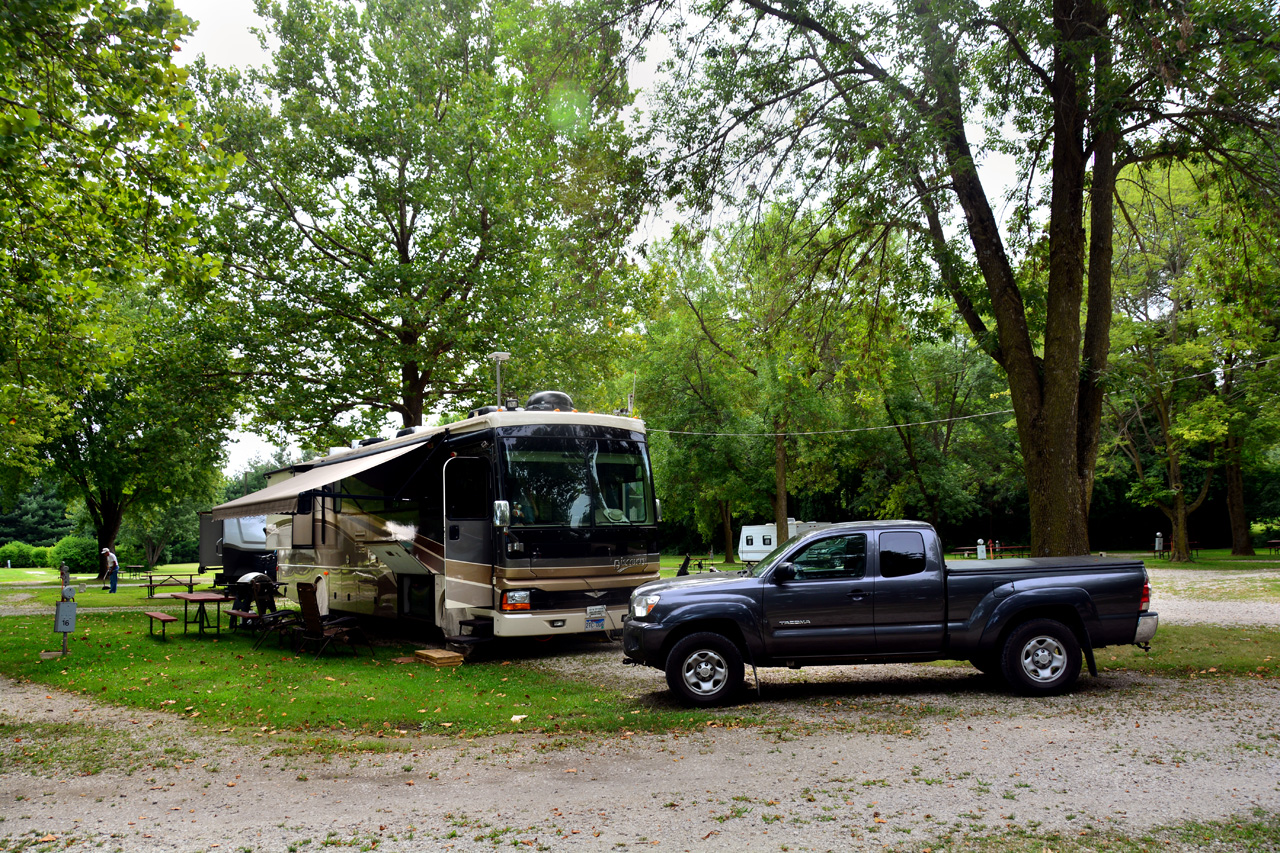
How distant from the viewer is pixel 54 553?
5369cm

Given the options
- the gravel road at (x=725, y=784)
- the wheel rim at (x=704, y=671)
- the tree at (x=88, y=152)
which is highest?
the tree at (x=88, y=152)

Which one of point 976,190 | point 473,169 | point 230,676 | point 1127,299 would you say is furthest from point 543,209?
point 1127,299

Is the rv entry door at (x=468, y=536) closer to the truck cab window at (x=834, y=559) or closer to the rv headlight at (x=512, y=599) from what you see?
the rv headlight at (x=512, y=599)

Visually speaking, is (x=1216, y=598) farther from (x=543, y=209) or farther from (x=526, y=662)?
(x=543, y=209)

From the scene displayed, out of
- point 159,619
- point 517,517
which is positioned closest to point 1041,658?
point 517,517

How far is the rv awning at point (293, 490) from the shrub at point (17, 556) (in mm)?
57346

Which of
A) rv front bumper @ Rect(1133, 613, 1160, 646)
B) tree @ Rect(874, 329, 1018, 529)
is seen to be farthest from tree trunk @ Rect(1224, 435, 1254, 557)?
rv front bumper @ Rect(1133, 613, 1160, 646)

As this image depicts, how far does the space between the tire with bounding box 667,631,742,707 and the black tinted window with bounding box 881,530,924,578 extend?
1.85 metres

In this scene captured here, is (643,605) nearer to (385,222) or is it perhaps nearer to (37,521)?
(385,222)

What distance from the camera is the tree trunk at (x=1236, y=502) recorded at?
107 feet

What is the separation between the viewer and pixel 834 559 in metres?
9.18

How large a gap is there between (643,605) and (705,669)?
0.90 m

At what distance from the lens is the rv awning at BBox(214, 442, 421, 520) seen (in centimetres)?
1261

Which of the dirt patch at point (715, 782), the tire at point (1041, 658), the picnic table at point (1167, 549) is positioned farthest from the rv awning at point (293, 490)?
the picnic table at point (1167, 549)
